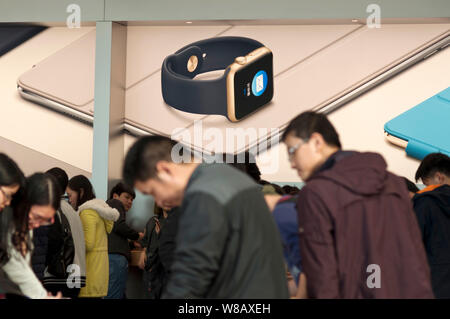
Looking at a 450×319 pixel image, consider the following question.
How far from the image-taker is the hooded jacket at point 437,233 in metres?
2.95

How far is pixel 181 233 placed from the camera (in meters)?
1.67

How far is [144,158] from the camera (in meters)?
1.78

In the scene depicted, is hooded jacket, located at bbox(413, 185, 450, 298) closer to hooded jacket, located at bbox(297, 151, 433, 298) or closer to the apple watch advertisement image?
hooded jacket, located at bbox(297, 151, 433, 298)

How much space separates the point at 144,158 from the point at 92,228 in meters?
2.33

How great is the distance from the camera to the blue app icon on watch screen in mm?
5500

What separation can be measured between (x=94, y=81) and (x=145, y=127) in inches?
25.0

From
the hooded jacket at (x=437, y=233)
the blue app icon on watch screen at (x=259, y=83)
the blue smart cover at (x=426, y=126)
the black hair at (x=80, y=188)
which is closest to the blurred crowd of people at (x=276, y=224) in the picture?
the hooded jacket at (x=437, y=233)

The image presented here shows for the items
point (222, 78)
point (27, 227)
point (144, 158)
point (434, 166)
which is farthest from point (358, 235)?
point (222, 78)

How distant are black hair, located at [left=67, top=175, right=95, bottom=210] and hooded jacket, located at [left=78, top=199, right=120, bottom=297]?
2.4 inches

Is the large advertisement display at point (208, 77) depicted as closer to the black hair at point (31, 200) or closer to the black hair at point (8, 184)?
the black hair at point (31, 200)

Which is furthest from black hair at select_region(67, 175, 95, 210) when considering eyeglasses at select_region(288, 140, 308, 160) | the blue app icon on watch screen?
eyeglasses at select_region(288, 140, 308, 160)

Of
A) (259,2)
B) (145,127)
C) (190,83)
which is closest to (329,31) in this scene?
(259,2)

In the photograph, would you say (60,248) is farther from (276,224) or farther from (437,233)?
(437,233)
